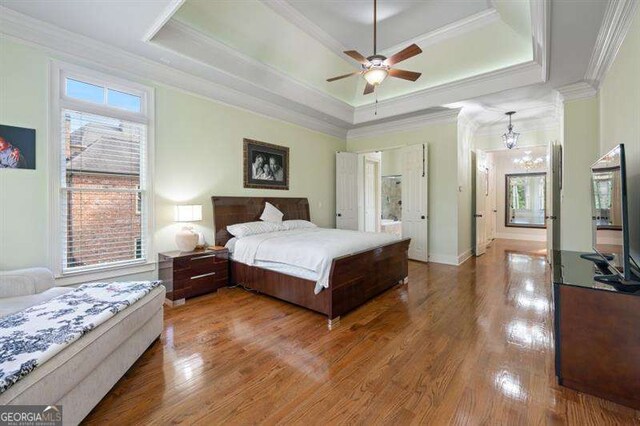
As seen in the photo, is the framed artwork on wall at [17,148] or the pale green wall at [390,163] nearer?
the framed artwork on wall at [17,148]

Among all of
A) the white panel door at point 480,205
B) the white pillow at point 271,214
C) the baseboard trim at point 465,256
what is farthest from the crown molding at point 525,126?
the white pillow at point 271,214

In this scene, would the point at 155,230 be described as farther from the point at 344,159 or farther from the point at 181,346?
the point at 344,159

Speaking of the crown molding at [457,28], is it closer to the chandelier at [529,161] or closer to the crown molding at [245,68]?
the crown molding at [245,68]

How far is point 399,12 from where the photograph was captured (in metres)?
3.82

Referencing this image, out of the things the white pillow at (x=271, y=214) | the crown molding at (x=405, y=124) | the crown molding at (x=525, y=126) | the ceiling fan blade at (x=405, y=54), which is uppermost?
the crown molding at (x=525, y=126)

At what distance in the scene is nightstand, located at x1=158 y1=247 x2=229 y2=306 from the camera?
11.2 ft

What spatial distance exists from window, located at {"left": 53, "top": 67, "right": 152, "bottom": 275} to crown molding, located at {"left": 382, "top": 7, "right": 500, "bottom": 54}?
4.08m

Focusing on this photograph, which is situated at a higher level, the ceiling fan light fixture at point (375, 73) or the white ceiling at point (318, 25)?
the white ceiling at point (318, 25)

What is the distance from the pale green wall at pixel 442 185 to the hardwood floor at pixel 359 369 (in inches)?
81.6

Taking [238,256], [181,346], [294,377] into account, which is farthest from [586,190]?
[181,346]

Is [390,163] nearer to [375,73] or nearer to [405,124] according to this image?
[405,124]

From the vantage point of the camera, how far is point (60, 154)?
298 centimetres

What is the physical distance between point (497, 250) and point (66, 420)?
8.02 m

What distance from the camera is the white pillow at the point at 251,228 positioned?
4.22 meters
